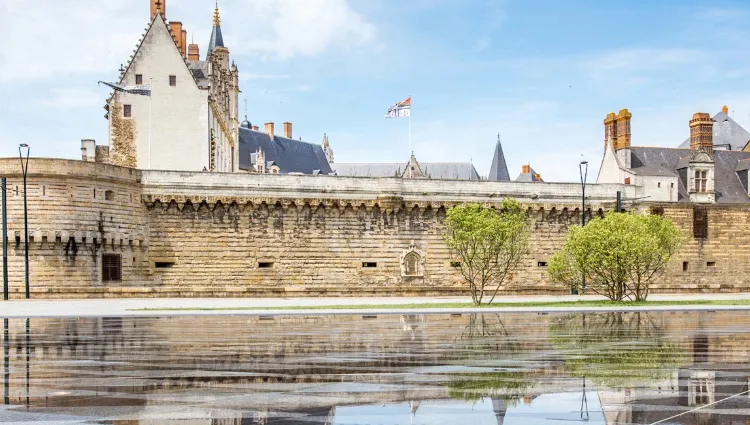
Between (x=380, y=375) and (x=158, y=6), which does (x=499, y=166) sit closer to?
(x=158, y=6)

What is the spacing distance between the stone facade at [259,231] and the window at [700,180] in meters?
3.24

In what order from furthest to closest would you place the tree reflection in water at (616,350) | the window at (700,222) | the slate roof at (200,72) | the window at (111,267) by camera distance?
1. the slate roof at (200,72)
2. the window at (700,222)
3. the window at (111,267)
4. the tree reflection in water at (616,350)

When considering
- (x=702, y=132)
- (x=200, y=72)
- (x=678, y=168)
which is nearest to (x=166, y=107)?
(x=200, y=72)

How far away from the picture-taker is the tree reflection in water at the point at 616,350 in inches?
464

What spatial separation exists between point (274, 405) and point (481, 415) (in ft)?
6.72

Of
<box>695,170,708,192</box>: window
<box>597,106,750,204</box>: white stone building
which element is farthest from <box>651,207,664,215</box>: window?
<box>695,170,708,192</box>: window

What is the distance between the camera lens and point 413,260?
161ft

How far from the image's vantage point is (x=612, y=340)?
56.7 feet

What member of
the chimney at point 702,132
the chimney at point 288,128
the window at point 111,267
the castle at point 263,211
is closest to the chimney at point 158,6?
the castle at point 263,211

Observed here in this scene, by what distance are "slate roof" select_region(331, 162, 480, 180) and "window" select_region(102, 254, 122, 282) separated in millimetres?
47745

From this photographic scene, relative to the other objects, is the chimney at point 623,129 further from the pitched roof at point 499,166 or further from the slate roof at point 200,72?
the pitched roof at point 499,166

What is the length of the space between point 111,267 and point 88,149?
14646mm

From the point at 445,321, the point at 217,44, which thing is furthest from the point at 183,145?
the point at 445,321

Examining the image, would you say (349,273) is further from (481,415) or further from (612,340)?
(481,415)
